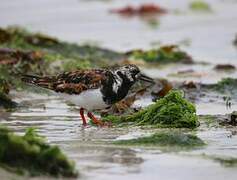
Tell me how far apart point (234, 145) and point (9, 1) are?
9647 mm

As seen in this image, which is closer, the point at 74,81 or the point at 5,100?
the point at 74,81

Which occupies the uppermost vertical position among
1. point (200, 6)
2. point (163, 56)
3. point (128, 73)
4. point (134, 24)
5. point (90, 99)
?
point (200, 6)

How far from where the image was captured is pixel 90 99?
6.48m

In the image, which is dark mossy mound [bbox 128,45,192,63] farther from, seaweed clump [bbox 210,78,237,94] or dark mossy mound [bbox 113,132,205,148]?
dark mossy mound [bbox 113,132,205,148]

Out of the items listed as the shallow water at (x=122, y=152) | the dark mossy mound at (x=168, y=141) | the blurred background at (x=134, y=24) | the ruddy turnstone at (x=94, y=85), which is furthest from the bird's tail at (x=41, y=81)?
the blurred background at (x=134, y=24)

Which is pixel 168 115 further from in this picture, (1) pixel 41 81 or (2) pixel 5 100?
(2) pixel 5 100

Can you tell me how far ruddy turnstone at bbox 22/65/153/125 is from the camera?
6488 mm

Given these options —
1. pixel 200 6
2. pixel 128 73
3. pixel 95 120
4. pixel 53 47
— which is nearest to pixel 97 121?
pixel 95 120

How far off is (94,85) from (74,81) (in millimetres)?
216

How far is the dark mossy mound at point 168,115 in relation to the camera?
242 inches

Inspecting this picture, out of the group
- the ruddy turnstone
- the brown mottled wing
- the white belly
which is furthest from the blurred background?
the white belly

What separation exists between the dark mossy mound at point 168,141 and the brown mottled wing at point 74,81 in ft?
3.79

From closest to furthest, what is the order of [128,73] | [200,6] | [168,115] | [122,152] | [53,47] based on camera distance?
[122,152] → [168,115] → [128,73] → [53,47] → [200,6]

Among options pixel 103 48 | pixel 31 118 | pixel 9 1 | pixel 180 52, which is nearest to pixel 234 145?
pixel 31 118
